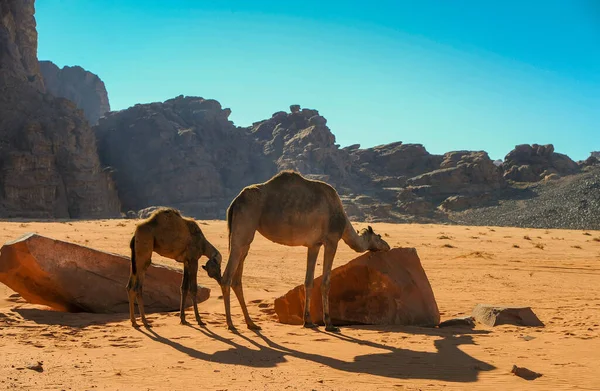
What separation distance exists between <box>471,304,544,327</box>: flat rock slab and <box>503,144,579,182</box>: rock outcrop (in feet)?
357

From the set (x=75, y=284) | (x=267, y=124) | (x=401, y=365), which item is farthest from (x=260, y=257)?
(x=267, y=124)

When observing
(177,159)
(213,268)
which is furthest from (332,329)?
(177,159)

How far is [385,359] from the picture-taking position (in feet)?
23.8

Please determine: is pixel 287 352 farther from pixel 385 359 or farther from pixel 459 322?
pixel 459 322

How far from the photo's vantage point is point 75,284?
36.2ft

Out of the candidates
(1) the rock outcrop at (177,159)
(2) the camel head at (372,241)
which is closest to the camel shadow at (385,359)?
(2) the camel head at (372,241)

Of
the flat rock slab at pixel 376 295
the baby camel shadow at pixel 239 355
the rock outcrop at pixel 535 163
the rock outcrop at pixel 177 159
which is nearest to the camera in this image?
the baby camel shadow at pixel 239 355

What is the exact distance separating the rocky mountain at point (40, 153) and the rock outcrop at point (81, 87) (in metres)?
63.7

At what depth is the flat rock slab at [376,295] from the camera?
33.5 ft

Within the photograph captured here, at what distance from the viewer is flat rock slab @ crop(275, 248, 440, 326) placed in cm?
1020

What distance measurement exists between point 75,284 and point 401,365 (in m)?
7.51

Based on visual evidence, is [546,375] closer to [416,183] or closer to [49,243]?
[49,243]

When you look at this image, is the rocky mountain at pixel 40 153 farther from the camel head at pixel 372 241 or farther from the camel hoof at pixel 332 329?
the camel hoof at pixel 332 329

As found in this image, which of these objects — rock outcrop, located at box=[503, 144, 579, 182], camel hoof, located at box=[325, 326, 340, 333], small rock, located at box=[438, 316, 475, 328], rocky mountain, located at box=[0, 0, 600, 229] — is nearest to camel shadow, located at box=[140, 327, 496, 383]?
camel hoof, located at box=[325, 326, 340, 333]
